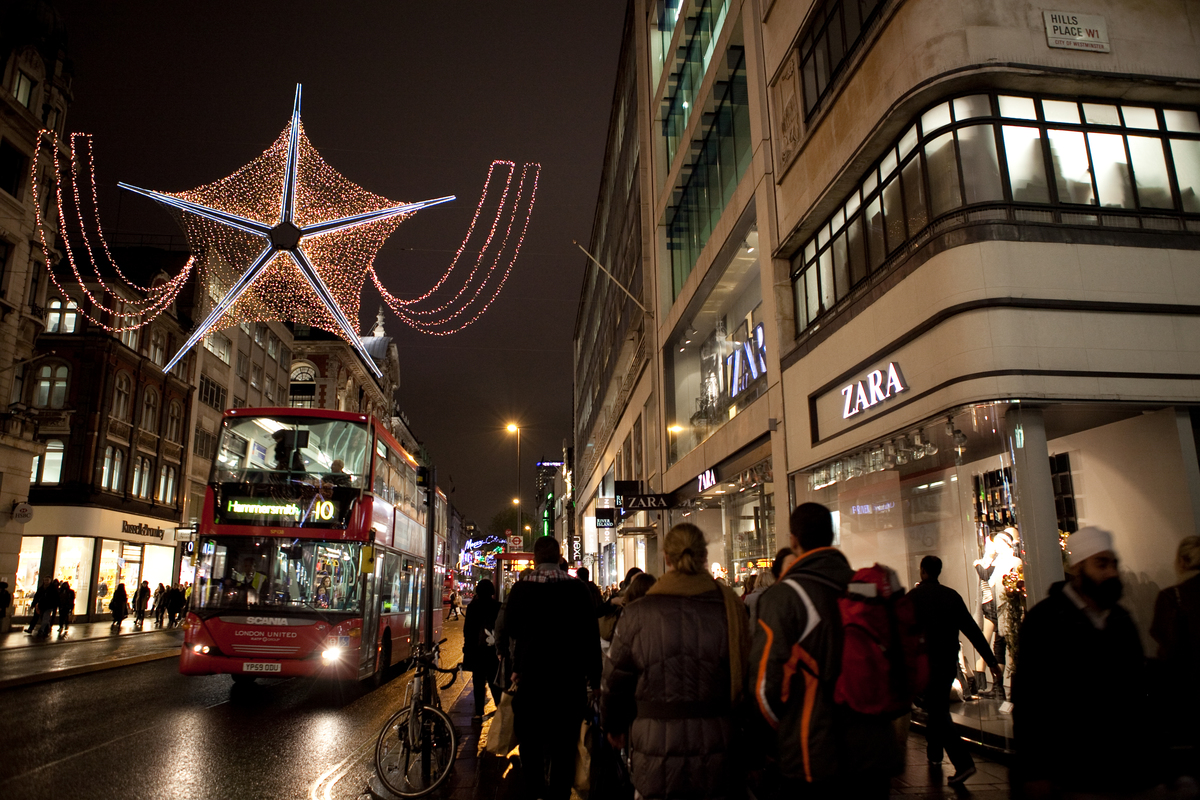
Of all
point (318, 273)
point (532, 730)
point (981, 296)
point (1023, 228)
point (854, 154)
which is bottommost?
point (532, 730)

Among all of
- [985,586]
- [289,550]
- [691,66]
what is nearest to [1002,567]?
[985,586]

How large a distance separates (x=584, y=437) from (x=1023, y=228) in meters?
51.3

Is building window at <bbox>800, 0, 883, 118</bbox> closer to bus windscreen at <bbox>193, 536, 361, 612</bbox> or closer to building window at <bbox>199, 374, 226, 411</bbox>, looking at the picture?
bus windscreen at <bbox>193, 536, 361, 612</bbox>

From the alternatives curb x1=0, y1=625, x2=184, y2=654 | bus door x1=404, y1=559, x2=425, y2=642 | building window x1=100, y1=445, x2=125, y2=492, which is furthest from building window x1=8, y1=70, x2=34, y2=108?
bus door x1=404, y1=559, x2=425, y2=642

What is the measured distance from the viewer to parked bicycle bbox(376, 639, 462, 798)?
Answer: 677 centimetres

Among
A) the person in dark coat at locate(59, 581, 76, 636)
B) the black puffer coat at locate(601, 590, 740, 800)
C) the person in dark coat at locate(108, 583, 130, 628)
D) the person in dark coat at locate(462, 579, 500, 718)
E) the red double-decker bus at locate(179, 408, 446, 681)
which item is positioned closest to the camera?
the black puffer coat at locate(601, 590, 740, 800)

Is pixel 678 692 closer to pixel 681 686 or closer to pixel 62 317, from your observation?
pixel 681 686

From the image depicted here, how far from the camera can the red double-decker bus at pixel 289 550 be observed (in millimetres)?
12609

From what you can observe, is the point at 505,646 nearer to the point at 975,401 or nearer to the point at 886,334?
the point at 975,401

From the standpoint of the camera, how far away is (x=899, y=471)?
461 inches

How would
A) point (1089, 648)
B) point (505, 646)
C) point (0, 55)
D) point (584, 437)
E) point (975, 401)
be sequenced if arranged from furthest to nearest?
1. point (584, 437)
2. point (0, 55)
3. point (975, 401)
4. point (505, 646)
5. point (1089, 648)

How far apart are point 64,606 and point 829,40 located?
2765 cm

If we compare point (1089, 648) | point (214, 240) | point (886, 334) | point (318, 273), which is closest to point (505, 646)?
point (1089, 648)

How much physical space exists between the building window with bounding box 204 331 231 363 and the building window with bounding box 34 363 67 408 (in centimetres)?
1014
